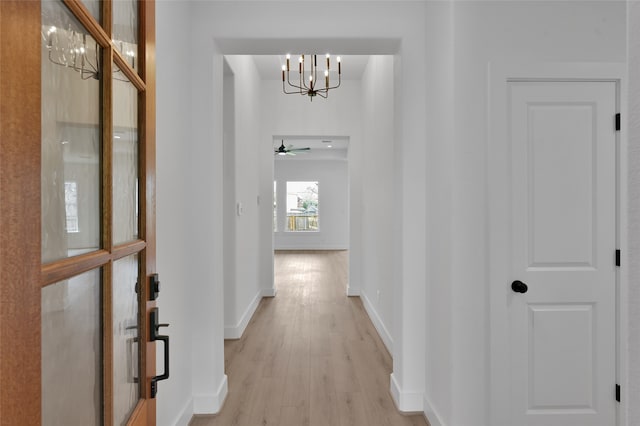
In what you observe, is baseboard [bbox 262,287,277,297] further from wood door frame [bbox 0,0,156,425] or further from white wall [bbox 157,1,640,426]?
wood door frame [bbox 0,0,156,425]

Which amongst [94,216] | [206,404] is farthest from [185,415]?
[94,216]

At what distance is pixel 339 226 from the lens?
12469 millimetres

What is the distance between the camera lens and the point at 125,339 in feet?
3.48

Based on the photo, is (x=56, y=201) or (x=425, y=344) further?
(x=425, y=344)

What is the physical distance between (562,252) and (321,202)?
10266mm

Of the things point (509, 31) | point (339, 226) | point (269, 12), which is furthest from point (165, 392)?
point (339, 226)

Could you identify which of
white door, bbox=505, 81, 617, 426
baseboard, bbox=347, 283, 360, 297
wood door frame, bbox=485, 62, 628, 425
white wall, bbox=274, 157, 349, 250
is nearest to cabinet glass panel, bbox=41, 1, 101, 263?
wood door frame, bbox=485, 62, 628, 425

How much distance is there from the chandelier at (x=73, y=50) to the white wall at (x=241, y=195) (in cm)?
298

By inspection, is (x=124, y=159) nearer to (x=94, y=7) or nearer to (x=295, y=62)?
(x=94, y=7)

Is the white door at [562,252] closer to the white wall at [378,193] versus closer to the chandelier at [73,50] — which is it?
the white wall at [378,193]

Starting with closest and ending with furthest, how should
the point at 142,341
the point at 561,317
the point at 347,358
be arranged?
the point at 142,341
the point at 561,317
the point at 347,358

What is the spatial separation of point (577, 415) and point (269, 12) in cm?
297

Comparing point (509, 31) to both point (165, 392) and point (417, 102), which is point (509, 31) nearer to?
point (417, 102)

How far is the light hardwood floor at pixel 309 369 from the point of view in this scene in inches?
101
